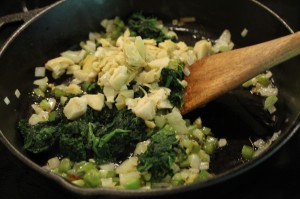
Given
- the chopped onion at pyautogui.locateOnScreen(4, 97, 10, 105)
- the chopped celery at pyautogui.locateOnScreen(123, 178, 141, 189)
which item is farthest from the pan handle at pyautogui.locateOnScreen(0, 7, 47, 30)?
the chopped celery at pyautogui.locateOnScreen(123, 178, 141, 189)

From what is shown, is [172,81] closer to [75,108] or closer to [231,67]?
[231,67]

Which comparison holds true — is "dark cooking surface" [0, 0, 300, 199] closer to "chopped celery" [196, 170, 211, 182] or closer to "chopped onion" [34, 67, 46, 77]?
"chopped celery" [196, 170, 211, 182]

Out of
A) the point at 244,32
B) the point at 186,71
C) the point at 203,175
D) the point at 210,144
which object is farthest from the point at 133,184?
the point at 244,32

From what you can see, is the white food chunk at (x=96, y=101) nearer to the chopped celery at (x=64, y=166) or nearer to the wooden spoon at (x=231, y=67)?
the chopped celery at (x=64, y=166)

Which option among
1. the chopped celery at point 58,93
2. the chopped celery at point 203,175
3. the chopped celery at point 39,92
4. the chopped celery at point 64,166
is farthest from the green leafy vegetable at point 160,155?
the chopped celery at point 39,92

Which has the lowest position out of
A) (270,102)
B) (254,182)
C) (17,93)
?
(254,182)

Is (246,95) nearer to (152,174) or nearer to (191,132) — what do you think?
(191,132)

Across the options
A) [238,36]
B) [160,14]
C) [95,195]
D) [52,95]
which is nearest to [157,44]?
[160,14]
